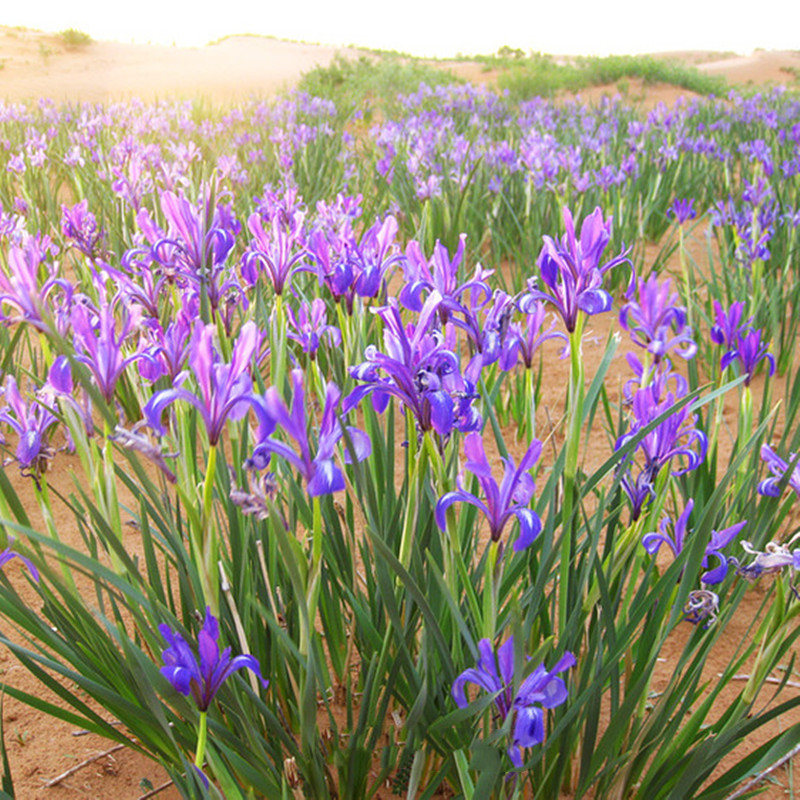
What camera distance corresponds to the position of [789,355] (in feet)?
10.1

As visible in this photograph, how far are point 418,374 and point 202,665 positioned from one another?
50 centimetres

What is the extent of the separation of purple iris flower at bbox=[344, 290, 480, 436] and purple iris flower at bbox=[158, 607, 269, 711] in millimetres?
368

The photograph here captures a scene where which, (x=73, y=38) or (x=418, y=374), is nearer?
(x=418, y=374)

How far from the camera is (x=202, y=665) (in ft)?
3.12

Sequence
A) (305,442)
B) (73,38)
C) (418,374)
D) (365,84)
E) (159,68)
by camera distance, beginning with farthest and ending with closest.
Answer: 1. (73,38)
2. (159,68)
3. (365,84)
4. (418,374)
5. (305,442)

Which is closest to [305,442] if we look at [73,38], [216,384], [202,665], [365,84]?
[216,384]

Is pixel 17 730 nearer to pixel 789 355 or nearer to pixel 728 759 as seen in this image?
pixel 728 759

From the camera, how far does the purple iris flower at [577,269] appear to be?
1066 millimetres

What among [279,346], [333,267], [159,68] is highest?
[159,68]

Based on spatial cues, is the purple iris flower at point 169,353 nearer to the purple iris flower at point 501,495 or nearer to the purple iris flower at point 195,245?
the purple iris flower at point 195,245

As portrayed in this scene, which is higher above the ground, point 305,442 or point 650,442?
point 305,442

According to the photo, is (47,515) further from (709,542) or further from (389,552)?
(709,542)

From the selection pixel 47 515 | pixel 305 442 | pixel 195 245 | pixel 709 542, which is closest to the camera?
pixel 305 442

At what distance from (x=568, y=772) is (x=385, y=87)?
50.6 ft
